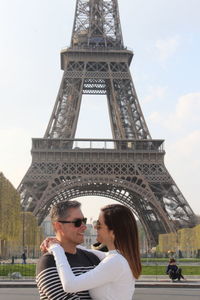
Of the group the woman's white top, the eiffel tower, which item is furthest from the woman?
the eiffel tower

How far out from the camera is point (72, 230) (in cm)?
392

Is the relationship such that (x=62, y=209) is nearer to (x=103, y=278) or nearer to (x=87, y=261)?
(x=87, y=261)

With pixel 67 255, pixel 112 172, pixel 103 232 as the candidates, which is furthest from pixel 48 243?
pixel 112 172

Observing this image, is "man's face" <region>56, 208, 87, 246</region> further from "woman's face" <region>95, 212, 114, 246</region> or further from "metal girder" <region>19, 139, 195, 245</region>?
"metal girder" <region>19, 139, 195, 245</region>

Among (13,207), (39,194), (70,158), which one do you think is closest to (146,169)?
(70,158)

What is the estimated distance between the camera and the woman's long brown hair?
3.84 metres

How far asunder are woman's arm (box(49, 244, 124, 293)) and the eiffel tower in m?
49.3

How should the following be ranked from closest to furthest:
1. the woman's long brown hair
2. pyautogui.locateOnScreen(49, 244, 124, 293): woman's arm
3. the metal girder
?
pyautogui.locateOnScreen(49, 244, 124, 293): woman's arm, the woman's long brown hair, the metal girder

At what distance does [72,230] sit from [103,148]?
53.4 m

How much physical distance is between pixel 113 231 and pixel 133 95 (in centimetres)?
5611

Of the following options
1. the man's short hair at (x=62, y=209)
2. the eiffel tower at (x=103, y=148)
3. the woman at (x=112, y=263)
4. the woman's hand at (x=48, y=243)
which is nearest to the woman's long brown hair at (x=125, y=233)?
the woman at (x=112, y=263)

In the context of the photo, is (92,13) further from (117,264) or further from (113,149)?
(117,264)

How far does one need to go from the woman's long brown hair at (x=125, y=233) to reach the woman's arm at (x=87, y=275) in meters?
0.14

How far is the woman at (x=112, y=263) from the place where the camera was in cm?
364
